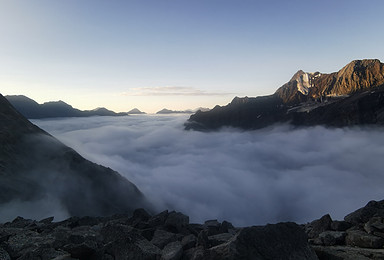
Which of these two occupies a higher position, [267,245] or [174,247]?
[267,245]

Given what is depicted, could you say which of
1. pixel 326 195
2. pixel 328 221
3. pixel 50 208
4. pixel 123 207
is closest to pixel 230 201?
pixel 326 195

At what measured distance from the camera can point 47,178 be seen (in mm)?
35344

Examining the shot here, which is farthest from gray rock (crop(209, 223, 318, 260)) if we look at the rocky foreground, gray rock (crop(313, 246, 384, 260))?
gray rock (crop(313, 246, 384, 260))

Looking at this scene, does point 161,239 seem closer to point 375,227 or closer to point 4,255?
point 4,255

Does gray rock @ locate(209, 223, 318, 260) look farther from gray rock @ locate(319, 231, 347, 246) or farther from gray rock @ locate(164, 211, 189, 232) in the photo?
gray rock @ locate(164, 211, 189, 232)

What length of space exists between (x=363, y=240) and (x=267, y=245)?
5752 mm

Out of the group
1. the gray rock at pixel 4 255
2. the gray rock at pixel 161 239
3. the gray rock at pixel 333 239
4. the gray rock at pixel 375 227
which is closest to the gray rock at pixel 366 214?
the gray rock at pixel 375 227

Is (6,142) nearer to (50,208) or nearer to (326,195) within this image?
(50,208)

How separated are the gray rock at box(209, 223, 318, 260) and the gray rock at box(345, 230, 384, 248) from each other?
163 inches

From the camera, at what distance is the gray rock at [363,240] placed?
9.77 m

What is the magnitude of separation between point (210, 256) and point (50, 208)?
3145 cm

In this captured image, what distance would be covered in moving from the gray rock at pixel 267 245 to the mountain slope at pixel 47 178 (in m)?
28.9

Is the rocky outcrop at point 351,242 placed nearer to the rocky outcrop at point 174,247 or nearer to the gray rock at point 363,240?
the gray rock at point 363,240

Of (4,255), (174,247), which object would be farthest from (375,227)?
(4,255)
